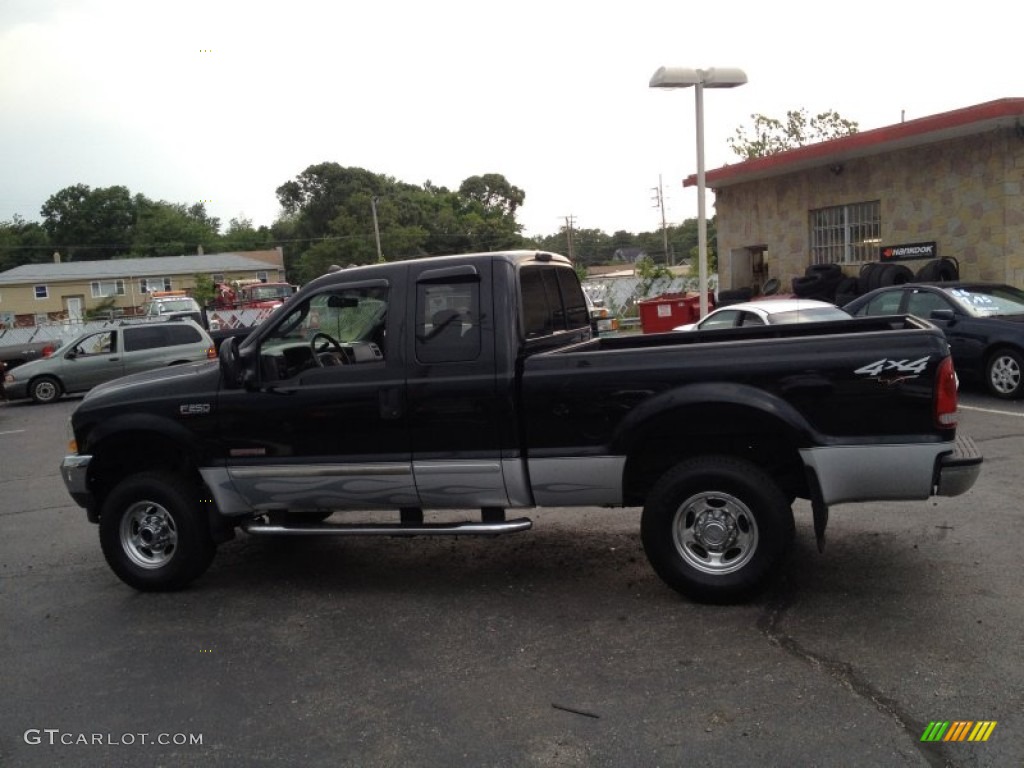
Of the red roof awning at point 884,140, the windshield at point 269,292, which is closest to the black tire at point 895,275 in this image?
the red roof awning at point 884,140

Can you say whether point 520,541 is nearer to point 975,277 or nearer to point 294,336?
point 294,336

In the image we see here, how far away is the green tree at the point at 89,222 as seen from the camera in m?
95.1

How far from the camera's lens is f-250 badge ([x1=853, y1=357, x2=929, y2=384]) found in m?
4.68

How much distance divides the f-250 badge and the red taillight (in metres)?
0.09

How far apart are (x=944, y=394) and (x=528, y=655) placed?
2.50m

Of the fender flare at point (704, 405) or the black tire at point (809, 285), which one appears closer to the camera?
the fender flare at point (704, 405)

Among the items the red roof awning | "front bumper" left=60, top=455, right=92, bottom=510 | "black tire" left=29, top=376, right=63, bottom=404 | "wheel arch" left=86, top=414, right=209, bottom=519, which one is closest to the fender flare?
"wheel arch" left=86, top=414, right=209, bottom=519

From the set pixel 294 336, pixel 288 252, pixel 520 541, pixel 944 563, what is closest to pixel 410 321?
pixel 294 336

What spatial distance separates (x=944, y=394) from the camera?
4703mm

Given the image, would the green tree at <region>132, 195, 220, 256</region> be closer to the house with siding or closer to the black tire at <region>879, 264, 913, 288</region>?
the house with siding

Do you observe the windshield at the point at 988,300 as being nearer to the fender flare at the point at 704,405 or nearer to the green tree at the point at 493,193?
the fender flare at the point at 704,405

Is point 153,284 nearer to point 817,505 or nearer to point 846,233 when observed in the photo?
point 846,233

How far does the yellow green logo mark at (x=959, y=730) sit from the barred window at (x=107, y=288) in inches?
2747

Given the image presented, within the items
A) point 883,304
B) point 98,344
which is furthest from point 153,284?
point 883,304
